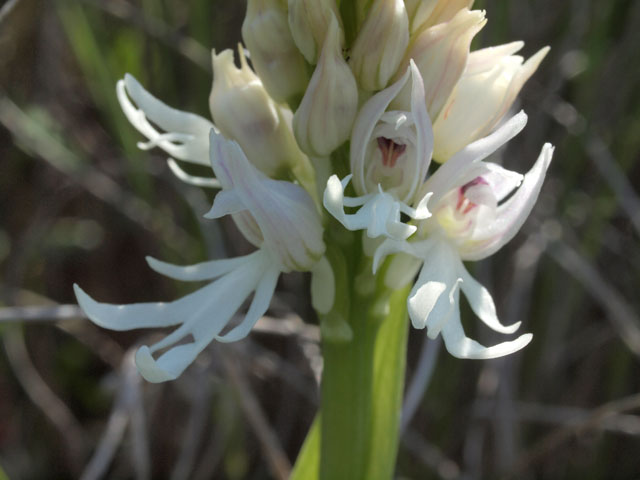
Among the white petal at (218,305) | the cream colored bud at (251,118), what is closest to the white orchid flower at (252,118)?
the cream colored bud at (251,118)

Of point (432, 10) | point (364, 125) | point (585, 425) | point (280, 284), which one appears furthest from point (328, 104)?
point (280, 284)

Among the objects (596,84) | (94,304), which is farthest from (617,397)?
(94,304)

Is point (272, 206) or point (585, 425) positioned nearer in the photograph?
point (272, 206)

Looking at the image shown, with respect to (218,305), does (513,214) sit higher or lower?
higher

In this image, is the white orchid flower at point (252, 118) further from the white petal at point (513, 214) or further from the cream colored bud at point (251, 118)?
the white petal at point (513, 214)

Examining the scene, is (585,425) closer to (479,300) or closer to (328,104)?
(479,300)
